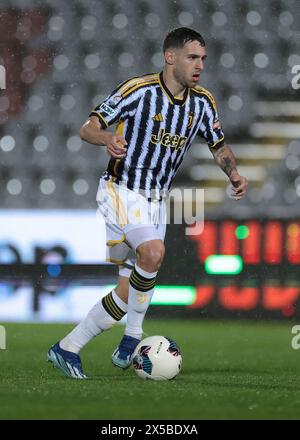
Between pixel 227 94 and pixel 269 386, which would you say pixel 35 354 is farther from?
pixel 227 94

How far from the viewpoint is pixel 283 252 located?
8.98m

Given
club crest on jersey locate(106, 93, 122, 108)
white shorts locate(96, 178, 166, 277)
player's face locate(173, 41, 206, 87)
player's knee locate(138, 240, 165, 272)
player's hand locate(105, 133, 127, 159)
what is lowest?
player's knee locate(138, 240, 165, 272)

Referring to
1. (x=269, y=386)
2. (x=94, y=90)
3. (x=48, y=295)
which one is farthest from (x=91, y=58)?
(x=269, y=386)

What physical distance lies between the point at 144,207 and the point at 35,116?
257 inches

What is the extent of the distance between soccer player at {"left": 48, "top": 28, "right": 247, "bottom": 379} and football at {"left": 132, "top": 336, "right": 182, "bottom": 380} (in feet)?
0.85

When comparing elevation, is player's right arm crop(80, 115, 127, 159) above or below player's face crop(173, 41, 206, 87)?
below

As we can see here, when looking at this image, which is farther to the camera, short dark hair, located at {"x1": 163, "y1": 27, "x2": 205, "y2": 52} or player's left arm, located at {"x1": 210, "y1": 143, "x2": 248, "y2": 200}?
player's left arm, located at {"x1": 210, "y1": 143, "x2": 248, "y2": 200}


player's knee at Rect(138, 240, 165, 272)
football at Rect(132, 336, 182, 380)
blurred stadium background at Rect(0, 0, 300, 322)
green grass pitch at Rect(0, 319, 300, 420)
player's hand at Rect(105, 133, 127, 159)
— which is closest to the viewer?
green grass pitch at Rect(0, 319, 300, 420)

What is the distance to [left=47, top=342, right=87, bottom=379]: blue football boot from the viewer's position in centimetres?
497

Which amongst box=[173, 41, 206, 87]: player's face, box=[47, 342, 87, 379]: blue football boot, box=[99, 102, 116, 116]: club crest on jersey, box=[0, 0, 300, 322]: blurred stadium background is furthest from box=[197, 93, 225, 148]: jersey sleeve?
box=[0, 0, 300, 322]: blurred stadium background

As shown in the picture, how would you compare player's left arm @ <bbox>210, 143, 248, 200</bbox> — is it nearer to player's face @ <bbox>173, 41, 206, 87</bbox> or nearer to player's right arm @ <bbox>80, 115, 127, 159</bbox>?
player's face @ <bbox>173, 41, 206, 87</bbox>

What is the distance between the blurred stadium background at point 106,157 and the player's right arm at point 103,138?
13.2ft

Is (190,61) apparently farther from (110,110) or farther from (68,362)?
(68,362)

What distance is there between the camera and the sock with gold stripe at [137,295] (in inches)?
198
